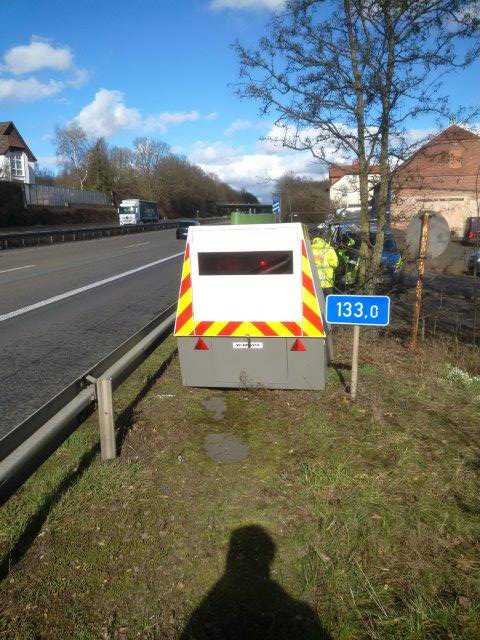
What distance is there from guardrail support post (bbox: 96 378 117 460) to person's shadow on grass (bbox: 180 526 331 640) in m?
1.55

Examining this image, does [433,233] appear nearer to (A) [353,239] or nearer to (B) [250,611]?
(A) [353,239]

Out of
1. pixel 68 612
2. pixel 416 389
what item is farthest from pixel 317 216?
pixel 68 612

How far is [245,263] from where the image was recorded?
5.10 m

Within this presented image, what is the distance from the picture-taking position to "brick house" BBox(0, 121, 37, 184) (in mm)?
66250

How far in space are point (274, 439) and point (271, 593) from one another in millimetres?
1829

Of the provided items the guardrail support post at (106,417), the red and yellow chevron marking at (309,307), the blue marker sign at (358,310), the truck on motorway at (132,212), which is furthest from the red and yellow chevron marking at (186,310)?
the truck on motorway at (132,212)

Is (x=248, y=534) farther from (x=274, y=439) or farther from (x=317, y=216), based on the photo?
(x=317, y=216)

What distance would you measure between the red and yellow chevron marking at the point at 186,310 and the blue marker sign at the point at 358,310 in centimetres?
156

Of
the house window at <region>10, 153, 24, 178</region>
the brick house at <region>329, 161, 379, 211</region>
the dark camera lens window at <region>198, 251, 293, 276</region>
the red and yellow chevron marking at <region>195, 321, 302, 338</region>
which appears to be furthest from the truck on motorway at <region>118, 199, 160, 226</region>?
the red and yellow chevron marking at <region>195, 321, 302, 338</region>

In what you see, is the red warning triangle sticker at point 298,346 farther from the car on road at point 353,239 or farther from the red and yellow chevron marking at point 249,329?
the car on road at point 353,239

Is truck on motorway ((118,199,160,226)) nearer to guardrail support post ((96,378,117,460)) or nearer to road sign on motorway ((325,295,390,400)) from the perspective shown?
road sign on motorway ((325,295,390,400))

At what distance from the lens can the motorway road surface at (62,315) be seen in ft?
19.4

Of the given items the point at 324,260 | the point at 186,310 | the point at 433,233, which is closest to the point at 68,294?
the point at 324,260

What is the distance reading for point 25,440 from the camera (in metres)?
3.16
